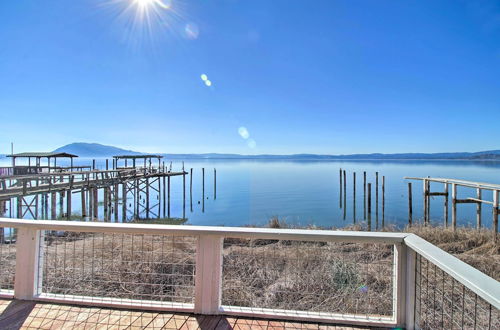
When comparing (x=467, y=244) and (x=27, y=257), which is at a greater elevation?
(x=27, y=257)

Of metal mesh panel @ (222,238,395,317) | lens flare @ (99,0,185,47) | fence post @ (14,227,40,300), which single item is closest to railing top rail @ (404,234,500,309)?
metal mesh panel @ (222,238,395,317)

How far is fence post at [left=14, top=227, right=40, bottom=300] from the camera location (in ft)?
6.72

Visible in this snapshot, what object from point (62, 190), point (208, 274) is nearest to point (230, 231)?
point (208, 274)

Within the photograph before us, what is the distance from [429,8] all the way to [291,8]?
345 cm

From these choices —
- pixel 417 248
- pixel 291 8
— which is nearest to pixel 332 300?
pixel 417 248

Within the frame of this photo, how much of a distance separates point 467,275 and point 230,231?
129 cm

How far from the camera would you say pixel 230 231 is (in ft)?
6.09

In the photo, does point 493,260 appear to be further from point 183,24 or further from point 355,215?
point 355,215

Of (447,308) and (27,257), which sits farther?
(447,308)

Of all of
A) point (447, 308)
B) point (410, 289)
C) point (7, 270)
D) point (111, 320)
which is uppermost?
point (410, 289)

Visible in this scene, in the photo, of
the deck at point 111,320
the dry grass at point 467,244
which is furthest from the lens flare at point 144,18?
the dry grass at point 467,244

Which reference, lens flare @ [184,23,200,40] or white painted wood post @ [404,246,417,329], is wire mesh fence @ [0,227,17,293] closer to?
white painted wood post @ [404,246,417,329]

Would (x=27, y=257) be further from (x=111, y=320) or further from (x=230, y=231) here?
(x=230, y=231)

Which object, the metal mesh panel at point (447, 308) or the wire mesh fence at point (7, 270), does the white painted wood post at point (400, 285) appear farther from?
the wire mesh fence at point (7, 270)
